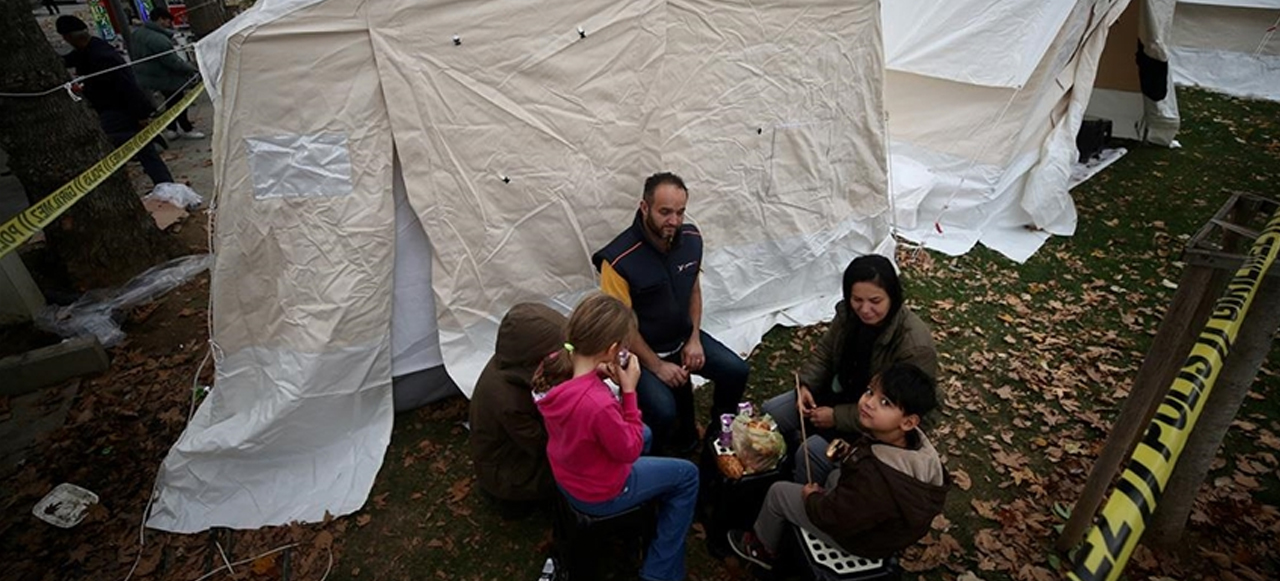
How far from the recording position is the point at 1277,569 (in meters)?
2.89

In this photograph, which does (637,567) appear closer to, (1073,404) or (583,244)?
(583,244)

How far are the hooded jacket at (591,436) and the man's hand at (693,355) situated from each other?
43.3 inches

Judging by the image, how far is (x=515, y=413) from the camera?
280cm

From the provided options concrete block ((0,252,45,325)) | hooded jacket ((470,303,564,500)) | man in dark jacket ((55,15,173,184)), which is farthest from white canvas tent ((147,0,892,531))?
man in dark jacket ((55,15,173,184))

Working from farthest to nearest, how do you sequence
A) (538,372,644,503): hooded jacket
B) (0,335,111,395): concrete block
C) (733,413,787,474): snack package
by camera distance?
1. (0,335,111,395): concrete block
2. (733,413,787,474): snack package
3. (538,372,644,503): hooded jacket

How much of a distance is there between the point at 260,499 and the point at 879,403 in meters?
3.32

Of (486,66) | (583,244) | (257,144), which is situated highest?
(486,66)

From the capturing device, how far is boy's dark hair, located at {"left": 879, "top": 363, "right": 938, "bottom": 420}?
2.19 meters

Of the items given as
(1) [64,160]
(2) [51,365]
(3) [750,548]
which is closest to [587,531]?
(3) [750,548]

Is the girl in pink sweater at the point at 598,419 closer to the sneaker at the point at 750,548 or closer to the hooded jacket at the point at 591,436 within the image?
the hooded jacket at the point at 591,436

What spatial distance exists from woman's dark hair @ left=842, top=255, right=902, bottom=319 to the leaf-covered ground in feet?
4.48

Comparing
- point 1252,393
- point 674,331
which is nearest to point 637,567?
point 674,331

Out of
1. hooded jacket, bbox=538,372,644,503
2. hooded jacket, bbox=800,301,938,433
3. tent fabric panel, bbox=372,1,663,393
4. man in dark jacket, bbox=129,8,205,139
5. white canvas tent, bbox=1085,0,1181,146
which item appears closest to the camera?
hooded jacket, bbox=538,372,644,503

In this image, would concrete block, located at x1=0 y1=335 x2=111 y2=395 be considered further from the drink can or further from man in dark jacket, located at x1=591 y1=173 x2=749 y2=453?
the drink can
